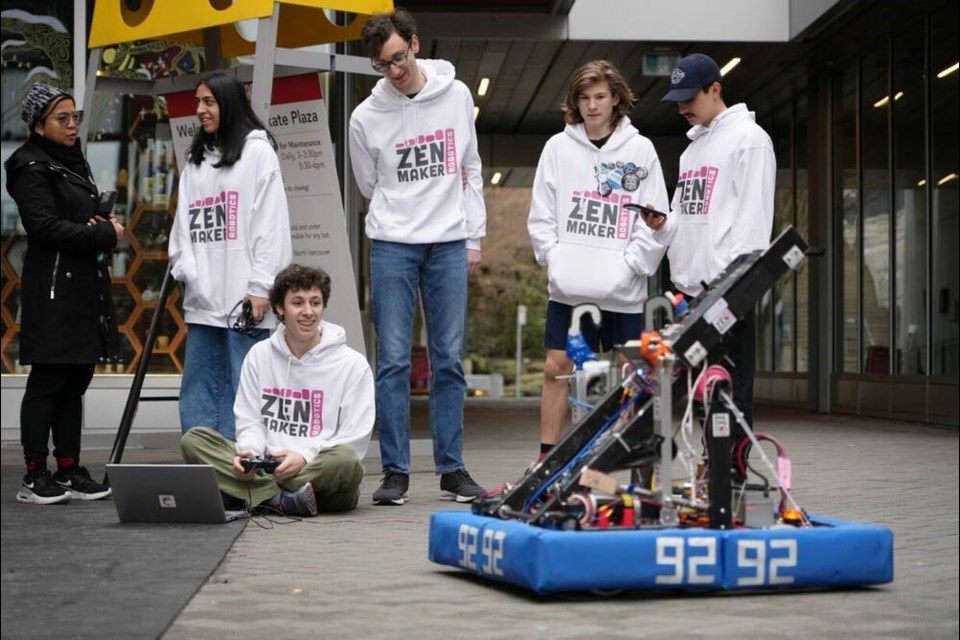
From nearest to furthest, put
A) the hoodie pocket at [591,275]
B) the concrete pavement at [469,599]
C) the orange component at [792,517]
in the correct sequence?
the concrete pavement at [469,599], the orange component at [792,517], the hoodie pocket at [591,275]

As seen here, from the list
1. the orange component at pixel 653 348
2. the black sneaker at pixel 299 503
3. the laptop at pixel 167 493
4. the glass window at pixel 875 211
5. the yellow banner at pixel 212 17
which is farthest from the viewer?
the glass window at pixel 875 211

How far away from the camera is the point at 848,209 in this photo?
16.7 m

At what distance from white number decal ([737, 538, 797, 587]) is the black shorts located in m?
1.91

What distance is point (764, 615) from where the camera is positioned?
376cm

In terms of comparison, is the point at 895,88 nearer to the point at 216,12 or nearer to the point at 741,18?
the point at 741,18

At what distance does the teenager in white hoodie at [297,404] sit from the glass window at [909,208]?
9.03m

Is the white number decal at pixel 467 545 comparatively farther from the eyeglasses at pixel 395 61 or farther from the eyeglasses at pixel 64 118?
the eyeglasses at pixel 64 118

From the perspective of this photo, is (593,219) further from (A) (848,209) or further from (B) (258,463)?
(A) (848,209)

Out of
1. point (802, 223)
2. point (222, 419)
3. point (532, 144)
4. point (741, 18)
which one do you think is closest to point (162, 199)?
point (222, 419)

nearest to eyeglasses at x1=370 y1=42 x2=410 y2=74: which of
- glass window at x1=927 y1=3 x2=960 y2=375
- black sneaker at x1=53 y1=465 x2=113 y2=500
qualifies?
black sneaker at x1=53 y1=465 x2=113 y2=500

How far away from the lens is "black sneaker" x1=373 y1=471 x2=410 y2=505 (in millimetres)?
6340

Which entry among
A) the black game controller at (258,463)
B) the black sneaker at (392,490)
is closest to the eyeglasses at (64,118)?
the black game controller at (258,463)

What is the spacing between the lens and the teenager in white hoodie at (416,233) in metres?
6.37

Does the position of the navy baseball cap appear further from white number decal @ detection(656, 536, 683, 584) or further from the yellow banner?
the yellow banner
